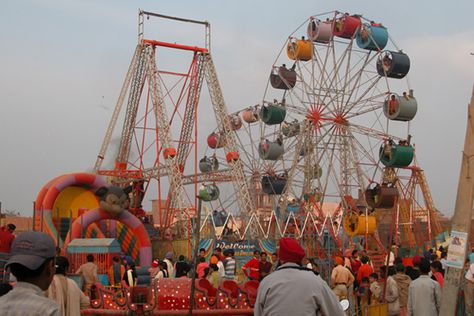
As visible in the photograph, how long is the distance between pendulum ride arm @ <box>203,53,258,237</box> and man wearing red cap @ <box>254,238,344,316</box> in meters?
30.1

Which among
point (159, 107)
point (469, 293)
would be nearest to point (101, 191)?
point (159, 107)

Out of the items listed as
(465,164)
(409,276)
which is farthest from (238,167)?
(465,164)

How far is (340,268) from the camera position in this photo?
1263cm

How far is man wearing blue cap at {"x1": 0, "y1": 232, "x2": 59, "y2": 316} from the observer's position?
3074 millimetres

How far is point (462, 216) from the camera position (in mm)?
7312

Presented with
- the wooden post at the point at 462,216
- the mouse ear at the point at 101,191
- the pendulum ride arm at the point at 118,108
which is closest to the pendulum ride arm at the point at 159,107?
the pendulum ride arm at the point at 118,108

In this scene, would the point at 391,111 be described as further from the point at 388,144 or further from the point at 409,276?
the point at 409,276

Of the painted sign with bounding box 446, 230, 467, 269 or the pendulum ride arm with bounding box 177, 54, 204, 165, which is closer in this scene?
the painted sign with bounding box 446, 230, 467, 269

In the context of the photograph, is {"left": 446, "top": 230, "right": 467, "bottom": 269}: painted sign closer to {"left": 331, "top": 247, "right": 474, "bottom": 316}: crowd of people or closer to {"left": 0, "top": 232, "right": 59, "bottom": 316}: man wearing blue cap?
{"left": 331, "top": 247, "right": 474, "bottom": 316}: crowd of people

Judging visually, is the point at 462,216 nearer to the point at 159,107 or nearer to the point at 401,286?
the point at 401,286

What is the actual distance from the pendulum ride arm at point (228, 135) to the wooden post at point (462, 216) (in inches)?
1070

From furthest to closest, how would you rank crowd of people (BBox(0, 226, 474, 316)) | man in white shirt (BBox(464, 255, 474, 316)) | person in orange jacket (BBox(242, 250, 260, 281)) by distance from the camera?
person in orange jacket (BBox(242, 250, 260, 281)), man in white shirt (BBox(464, 255, 474, 316)), crowd of people (BBox(0, 226, 474, 316))

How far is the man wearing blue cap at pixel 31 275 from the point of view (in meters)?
3.07

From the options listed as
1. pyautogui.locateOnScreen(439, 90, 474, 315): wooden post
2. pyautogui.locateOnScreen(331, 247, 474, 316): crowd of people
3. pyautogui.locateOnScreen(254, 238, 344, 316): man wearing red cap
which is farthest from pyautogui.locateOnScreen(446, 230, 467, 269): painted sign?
pyautogui.locateOnScreen(254, 238, 344, 316): man wearing red cap
